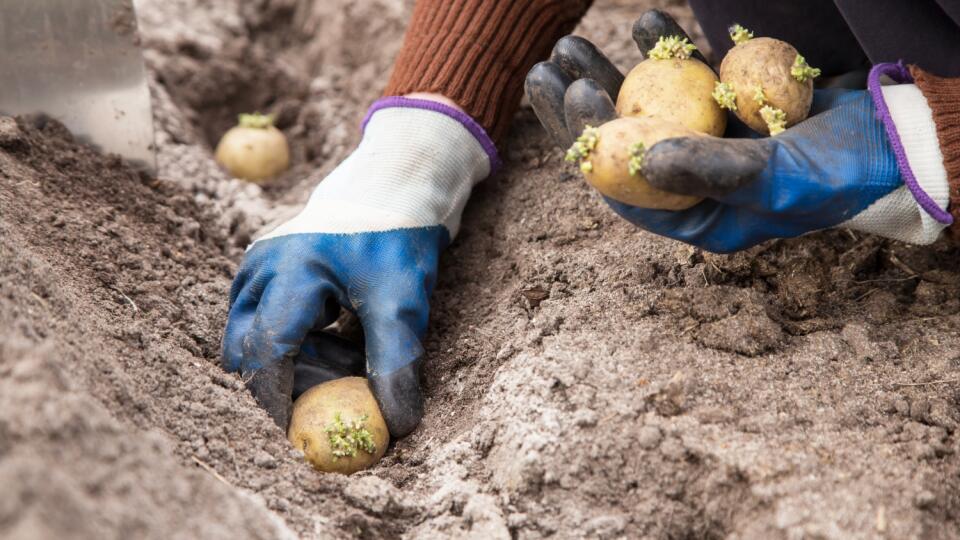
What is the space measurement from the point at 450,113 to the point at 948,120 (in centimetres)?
113

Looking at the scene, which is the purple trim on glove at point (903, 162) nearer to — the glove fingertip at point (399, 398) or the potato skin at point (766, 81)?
the potato skin at point (766, 81)

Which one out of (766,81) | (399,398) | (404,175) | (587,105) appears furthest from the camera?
(404,175)

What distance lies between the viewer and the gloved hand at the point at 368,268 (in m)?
1.93

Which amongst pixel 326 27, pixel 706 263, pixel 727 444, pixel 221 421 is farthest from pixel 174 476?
pixel 326 27

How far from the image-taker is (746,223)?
1.76 metres

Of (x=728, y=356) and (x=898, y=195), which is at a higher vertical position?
(x=898, y=195)

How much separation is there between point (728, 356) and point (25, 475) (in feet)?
4.02

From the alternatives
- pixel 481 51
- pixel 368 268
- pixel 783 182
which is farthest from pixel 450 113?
pixel 783 182

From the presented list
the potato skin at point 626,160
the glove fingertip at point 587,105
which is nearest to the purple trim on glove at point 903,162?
the potato skin at point 626,160

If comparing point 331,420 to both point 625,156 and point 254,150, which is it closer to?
point 625,156

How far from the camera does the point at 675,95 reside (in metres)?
1.82

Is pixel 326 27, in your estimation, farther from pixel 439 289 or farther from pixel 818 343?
pixel 818 343

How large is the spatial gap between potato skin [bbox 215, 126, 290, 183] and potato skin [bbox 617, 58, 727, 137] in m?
1.62

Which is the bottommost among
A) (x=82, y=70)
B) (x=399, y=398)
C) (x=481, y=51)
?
(x=399, y=398)
